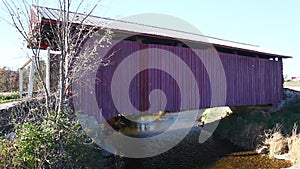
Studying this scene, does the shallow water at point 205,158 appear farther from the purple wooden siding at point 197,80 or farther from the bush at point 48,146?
the bush at point 48,146

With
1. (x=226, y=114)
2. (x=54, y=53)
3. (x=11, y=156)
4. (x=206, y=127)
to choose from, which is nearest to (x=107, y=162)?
(x=11, y=156)

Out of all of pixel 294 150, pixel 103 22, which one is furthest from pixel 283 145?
pixel 103 22

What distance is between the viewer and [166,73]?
8.13m

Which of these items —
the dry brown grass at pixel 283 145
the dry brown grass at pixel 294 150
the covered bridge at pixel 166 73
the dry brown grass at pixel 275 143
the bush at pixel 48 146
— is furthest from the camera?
the dry brown grass at pixel 275 143

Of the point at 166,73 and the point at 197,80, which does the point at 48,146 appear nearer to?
the point at 166,73

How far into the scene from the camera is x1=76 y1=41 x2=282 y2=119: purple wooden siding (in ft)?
23.0

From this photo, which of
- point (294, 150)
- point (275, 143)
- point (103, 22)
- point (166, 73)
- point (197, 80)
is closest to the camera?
point (103, 22)

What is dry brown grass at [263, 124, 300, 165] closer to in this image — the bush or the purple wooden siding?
the purple wooden siding

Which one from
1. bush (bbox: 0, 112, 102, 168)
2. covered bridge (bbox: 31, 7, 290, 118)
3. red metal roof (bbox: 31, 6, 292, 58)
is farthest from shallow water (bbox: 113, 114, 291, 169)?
red metal roof (bbox: 31, 6, 292, 58)

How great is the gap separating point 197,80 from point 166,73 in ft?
4.61

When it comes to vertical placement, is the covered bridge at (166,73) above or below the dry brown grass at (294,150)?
above

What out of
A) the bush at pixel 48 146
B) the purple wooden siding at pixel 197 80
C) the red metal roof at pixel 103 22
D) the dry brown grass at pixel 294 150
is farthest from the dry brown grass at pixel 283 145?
the bush at pixel 48 146

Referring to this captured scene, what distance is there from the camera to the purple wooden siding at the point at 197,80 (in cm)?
700

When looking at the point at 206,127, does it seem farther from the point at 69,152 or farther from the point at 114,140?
the point at 69,152
